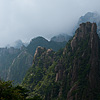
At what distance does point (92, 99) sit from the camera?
189 ft

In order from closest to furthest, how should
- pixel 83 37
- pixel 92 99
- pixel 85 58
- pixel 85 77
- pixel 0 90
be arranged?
pixel 0 90
pixel 92 99
pixel 85 77
pixel 85 58
pixel 83 37

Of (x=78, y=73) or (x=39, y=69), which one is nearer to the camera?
(x=78, y=73)

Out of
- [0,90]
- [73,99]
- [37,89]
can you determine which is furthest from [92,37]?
[0,90]

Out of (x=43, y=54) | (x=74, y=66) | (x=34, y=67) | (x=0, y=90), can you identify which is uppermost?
(x=43, y=54)

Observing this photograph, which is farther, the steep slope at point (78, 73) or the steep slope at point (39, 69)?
the steep slope at point (39, 69)

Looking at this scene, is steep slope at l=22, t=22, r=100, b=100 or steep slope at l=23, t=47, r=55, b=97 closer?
steep slope at l=22, t=22, r=100, b=100

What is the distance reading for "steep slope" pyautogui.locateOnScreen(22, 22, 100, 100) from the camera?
204 feet

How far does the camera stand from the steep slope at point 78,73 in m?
62.2

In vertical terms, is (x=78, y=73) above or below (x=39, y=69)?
below

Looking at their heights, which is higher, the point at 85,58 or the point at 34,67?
the point at 34,67

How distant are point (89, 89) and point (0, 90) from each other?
153ft

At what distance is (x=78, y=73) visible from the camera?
70.1 m

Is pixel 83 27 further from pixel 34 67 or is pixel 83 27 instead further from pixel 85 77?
pixel 34 67

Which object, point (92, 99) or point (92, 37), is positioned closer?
point (92, 99)
